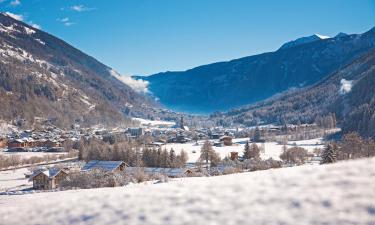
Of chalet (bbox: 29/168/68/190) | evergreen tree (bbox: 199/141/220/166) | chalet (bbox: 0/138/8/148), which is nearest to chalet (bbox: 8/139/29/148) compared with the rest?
chalet (bbox: 0/138/8/148)

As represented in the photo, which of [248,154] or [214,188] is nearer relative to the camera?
[214,188]

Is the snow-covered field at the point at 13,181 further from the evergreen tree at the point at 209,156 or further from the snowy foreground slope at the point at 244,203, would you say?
the snowy foreground slope at the point at 244,203

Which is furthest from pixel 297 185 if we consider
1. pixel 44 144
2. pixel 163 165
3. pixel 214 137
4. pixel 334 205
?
pixel 214 137

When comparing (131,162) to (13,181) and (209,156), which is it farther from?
(13,181)

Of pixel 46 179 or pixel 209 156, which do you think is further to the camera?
pixel 209 156

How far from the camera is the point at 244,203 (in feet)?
33.5

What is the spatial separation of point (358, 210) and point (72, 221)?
23.2 ft

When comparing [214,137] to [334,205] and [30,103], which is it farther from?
[334,205]

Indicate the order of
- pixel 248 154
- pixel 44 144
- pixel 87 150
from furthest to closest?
pixel 44 144 → pixel 87 150 → pixel 248 154

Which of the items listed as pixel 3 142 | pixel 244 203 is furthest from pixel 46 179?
pixel 3 142

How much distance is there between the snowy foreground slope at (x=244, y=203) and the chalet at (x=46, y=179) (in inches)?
1497

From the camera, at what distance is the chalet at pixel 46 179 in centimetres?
4931

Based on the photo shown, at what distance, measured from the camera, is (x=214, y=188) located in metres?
11.9

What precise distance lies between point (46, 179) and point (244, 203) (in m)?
43.8
